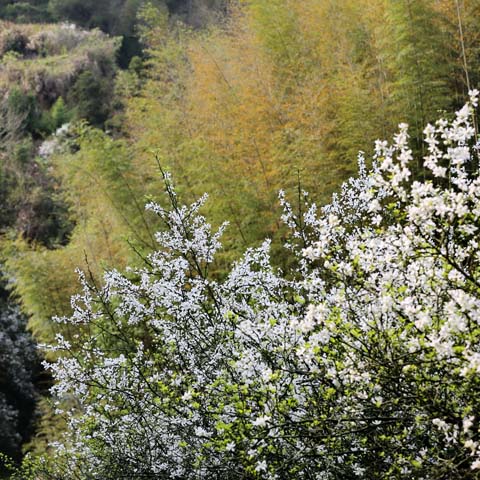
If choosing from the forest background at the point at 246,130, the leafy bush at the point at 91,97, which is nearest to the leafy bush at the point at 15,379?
the forest background at the point at 246,130

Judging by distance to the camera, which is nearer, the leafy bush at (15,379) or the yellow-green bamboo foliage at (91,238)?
the yellow-green bamboo foliage at (91,238)

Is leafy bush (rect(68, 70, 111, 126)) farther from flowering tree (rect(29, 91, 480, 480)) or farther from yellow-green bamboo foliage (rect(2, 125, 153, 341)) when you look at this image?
flowering tree (rect(29, 91, 480, 480))

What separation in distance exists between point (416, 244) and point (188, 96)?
1152 centimetres

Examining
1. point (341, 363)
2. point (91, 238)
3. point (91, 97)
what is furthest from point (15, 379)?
point (91, 97)

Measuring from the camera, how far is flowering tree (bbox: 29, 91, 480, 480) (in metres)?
2.34

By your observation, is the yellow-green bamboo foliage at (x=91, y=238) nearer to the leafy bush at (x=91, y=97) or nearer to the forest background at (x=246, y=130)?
Answer: the forest background at (x=246, y=130)

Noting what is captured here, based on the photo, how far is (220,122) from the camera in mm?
10016

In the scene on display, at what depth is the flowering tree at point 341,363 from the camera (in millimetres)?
2342

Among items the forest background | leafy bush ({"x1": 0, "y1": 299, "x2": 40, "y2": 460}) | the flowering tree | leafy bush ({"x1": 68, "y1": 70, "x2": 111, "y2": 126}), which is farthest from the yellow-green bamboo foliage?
leafy bush ({"x1": 68, "y1": 70, "x2": 111, "y2": 126})

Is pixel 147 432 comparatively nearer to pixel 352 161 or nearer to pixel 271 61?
pixel 352 161

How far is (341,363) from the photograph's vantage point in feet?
8.73

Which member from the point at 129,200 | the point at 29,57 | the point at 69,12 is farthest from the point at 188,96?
the point at 69,12

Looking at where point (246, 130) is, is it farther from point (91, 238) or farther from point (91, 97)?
point (91, 97)

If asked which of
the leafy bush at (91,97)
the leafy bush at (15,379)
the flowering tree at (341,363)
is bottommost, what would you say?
the flowering tree at (341,363)
